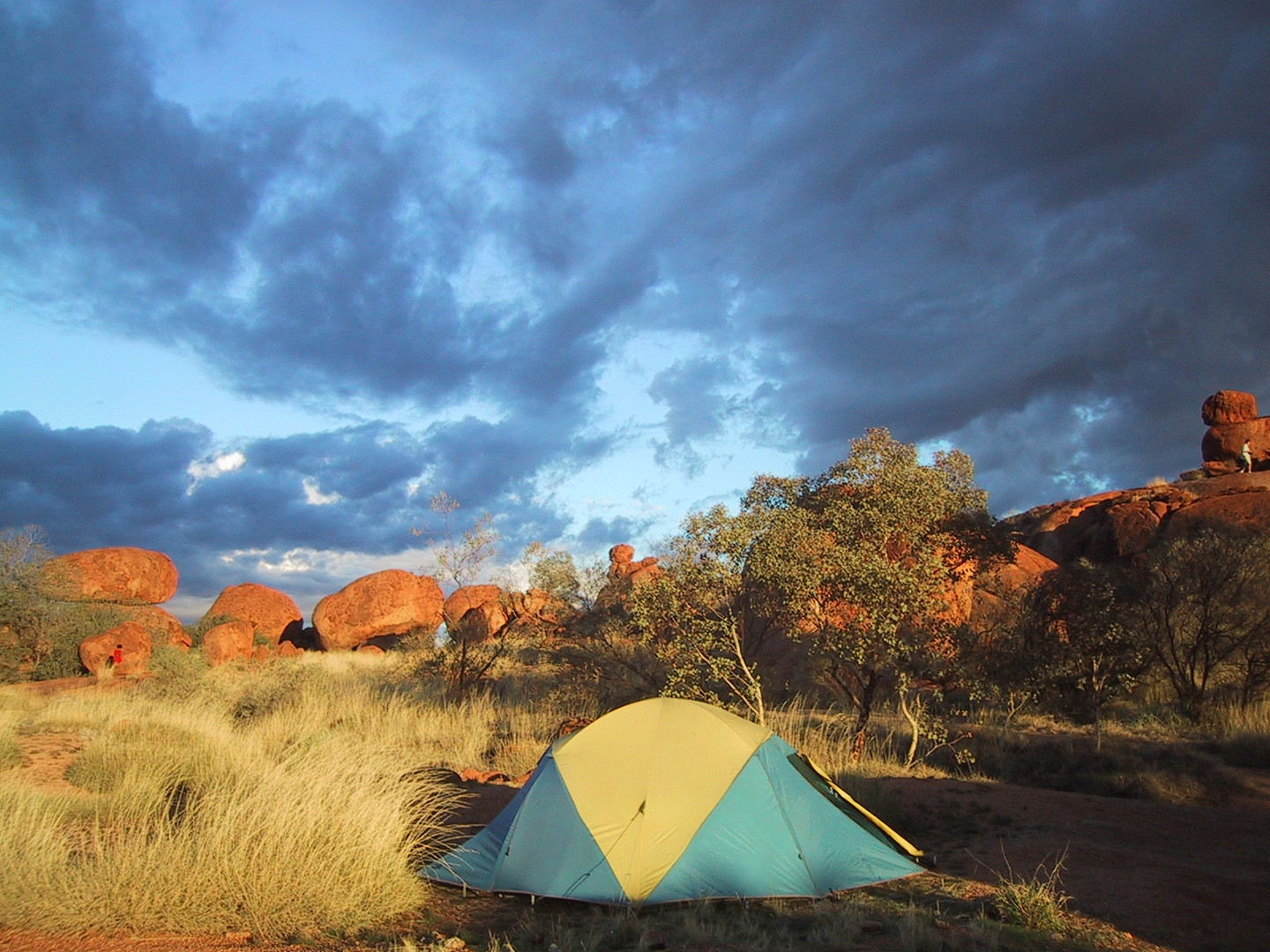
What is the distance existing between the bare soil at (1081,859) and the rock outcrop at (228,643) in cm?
2146

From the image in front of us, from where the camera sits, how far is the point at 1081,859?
8234 mm

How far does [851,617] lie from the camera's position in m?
12.3

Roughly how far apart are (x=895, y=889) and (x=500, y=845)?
3971mm

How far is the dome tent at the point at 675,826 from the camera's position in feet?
25.0

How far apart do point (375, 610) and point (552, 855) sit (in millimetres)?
31101

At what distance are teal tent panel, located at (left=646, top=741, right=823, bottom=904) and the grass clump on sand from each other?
2.50 metres

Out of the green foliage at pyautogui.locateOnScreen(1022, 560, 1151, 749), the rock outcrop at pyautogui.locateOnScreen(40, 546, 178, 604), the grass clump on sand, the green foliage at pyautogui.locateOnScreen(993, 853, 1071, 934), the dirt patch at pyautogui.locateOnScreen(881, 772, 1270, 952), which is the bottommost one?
the dirt patch at pyautogui.locateOnScreen(881, 772, 1270, 952)

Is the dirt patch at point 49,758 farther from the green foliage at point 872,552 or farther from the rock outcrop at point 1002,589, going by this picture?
the rock outcrop at point 1002,589

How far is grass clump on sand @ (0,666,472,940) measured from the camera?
6.15 metres

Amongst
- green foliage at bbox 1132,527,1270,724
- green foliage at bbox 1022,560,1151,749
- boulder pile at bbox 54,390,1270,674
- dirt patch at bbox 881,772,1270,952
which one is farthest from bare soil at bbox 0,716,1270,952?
boulder pile at bbox 54,390,1270,674

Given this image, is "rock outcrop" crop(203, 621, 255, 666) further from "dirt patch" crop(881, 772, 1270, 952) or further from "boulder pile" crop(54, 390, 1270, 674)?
"dirt patch" crop(881, 772, 1270, 952)

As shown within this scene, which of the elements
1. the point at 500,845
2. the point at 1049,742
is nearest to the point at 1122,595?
the point at 1049,742

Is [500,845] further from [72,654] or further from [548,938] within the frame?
[72,654]

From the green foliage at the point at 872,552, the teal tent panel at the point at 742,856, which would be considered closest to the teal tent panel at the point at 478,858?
the teal tent panel at the point at 742,856
